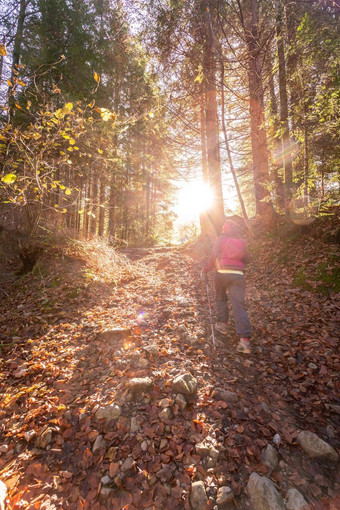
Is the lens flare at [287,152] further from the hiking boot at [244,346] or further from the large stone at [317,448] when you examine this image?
the large stone at [317,448]

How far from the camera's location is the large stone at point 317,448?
2.18m

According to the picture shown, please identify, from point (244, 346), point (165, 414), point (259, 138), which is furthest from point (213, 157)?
point (165, 414)

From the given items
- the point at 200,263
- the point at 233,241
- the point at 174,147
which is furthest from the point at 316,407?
the point at 174,147

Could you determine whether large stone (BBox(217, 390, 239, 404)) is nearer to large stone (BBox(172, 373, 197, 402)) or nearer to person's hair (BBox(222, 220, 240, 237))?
large stone (BBox(172, 373, 197, 402))

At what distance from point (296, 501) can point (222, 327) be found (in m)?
2.97

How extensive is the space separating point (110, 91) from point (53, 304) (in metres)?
12.6

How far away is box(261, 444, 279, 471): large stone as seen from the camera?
2167 millimetres

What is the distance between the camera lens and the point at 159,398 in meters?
2.91

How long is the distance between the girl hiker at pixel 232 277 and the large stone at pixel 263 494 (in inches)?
86.5

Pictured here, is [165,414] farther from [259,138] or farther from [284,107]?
[284,107]

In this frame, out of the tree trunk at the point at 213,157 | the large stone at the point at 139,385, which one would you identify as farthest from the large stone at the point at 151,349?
the tree trunk at the point at 213,157

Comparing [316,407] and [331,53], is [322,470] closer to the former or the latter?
[316,407]

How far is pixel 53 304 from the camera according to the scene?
5.39 m

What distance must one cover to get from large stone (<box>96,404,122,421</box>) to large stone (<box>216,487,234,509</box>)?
1.35 meters
